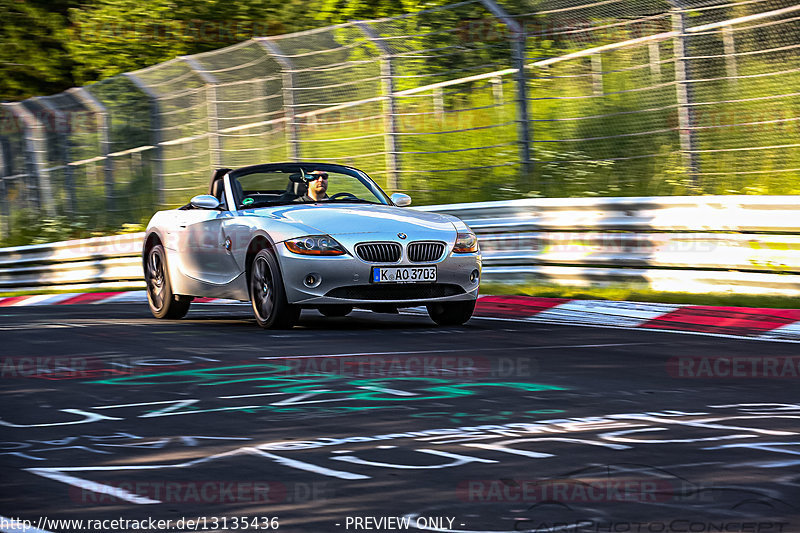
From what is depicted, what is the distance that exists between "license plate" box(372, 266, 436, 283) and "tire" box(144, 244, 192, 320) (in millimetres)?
2888

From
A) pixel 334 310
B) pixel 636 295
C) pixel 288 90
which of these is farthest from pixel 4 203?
pixel 636 295

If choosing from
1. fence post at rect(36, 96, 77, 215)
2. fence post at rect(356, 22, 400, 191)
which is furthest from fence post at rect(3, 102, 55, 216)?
fence post at rect(356, 22, 400, 191)

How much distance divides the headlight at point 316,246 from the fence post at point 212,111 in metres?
9.37

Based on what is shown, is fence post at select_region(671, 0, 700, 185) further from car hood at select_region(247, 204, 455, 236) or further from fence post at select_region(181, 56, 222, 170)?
fence post at select_region(181, 56, 222, 170)

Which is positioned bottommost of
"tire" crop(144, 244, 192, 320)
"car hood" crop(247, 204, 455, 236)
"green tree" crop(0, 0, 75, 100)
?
"tire" crop(144, 244, 192, 320)

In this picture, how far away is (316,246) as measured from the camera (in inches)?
420

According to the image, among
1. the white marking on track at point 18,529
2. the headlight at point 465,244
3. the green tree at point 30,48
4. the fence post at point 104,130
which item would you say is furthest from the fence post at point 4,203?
the white marking on track at point 18,529

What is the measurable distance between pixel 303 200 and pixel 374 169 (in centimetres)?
624

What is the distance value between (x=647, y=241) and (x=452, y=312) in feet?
8.93

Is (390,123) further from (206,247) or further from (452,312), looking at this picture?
(452,312)

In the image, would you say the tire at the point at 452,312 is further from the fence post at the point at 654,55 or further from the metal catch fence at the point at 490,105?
the fence post at the point at 654,55

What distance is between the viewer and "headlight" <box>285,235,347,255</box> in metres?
10.7

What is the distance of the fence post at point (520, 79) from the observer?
15164 mm

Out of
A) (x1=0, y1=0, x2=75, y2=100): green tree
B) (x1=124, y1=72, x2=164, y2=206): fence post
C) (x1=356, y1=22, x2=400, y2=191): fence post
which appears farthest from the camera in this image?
(x1=0, y1=0, x2=75, y2=100): green tree
